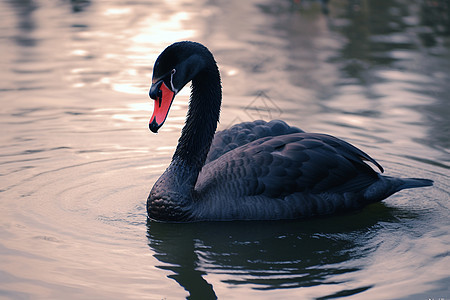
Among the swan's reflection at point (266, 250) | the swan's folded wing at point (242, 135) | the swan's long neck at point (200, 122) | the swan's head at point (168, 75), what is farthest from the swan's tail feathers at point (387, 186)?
the swan's head at point (168, 75)

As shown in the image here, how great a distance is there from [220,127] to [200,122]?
2.35 m

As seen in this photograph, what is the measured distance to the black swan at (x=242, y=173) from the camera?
259 inches

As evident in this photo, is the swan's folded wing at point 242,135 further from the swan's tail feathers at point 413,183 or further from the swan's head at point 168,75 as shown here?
the swan's tail feathers at point 413,183

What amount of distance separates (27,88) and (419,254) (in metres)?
6.41

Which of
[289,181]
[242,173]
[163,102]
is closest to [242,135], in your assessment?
[242,173]

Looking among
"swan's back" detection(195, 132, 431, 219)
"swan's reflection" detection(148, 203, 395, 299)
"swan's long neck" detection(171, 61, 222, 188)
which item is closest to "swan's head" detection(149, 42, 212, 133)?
"swan's long neck" detection(171, 61, 222, 188)

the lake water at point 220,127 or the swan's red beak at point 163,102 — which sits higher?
the swan's red beak at point 163,102

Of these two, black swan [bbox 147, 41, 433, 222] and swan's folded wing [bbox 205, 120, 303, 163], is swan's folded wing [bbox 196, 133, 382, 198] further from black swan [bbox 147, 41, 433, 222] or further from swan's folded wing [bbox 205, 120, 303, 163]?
swan's folded wing [bbox 205, 120, 303, 163]

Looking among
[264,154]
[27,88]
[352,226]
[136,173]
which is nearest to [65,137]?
[136,173]

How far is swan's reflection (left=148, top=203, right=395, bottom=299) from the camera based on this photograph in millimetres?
5527

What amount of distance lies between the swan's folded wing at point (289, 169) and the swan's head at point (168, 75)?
0.83 meters

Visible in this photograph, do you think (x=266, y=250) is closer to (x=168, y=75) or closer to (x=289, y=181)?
(x=289, y=181)

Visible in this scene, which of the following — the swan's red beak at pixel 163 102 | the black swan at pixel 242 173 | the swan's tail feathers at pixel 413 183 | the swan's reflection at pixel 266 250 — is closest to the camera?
the swan's reflection at pixel 266 250

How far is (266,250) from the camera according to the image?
610 centimetres
